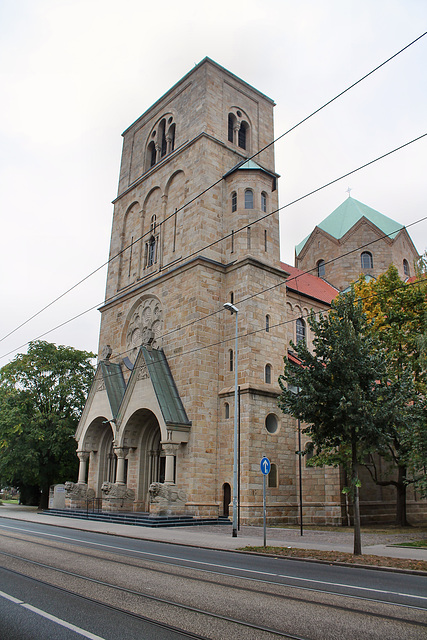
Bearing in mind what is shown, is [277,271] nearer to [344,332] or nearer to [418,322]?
[418,322]

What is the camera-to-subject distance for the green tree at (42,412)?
35406 mm

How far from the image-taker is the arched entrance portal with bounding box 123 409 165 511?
29.0m

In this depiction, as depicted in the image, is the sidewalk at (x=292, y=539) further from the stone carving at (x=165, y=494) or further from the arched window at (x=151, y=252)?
the arched window at (x=151, y=252)

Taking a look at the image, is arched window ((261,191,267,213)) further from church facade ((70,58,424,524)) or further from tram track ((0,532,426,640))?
tram track ((0,532,426,640))

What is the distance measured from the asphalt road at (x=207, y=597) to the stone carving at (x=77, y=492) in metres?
19.9

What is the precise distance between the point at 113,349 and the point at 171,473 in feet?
39.0

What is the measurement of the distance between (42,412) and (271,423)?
18.7 m

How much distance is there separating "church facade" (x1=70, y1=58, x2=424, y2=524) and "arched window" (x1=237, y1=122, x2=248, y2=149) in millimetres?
123

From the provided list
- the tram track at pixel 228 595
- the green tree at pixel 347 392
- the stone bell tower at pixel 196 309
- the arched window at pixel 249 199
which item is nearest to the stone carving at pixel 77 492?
the stone bell tower at pixel 196 309

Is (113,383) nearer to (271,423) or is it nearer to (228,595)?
(271,423)

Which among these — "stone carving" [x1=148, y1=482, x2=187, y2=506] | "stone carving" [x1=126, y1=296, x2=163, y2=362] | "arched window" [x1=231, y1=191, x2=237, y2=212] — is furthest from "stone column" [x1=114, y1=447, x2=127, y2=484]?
"arched window" [x1=231, y1=191, x2=237, y2=212]

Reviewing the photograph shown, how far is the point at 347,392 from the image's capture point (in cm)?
1417

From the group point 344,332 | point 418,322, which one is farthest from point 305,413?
point 418,322

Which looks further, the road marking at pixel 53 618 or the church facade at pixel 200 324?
the church facade at pixel 200 324
